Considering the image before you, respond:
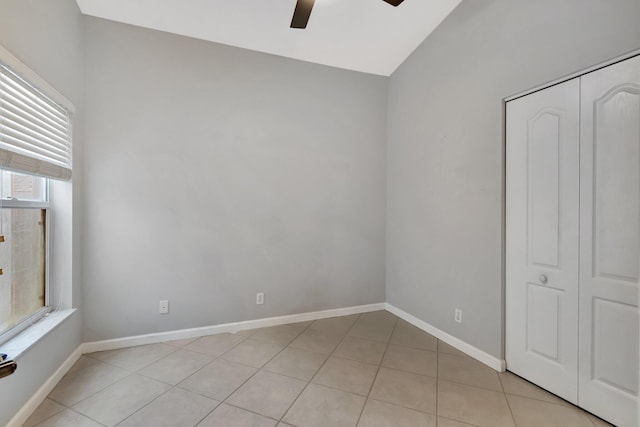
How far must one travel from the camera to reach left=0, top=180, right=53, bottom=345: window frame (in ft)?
5.56

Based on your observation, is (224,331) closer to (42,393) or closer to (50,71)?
(42,393)

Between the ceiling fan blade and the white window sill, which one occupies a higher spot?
the ceiling fan blade

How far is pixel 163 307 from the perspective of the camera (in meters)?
2.66

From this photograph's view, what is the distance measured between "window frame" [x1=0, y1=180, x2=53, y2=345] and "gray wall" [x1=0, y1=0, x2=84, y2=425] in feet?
0.39

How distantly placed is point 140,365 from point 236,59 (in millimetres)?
2923

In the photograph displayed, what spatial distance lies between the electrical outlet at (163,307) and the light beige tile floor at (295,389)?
0.96 feet

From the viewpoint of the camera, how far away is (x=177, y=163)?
268 cm

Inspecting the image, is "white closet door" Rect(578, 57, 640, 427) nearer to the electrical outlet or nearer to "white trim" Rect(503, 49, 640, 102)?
"white trim" Rect(503, 49, 640, 102)

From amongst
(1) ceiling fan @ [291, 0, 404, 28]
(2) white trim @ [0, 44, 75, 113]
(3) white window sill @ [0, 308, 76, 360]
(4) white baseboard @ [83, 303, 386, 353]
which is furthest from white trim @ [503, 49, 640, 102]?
(3) white window sill @ [0, 308, 76, 360]

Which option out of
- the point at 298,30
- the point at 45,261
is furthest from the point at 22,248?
the point at 298,30

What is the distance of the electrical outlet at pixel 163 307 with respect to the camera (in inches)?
104

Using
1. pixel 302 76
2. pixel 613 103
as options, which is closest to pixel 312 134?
pixel 302 76

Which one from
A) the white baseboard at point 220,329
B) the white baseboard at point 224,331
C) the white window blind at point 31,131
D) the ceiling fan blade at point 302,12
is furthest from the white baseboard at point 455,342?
the white window blind at point 31,131

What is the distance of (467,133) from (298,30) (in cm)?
→ 187
